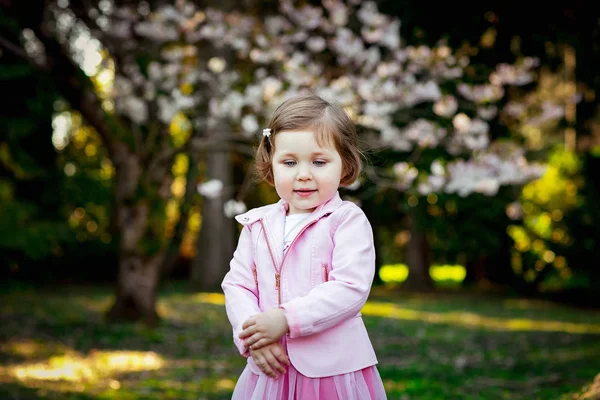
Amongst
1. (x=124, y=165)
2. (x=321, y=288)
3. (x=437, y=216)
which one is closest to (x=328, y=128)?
(x=321, y=288)

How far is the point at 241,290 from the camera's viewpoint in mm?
2441

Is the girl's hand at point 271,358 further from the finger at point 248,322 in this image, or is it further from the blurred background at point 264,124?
the blurred background at point 264,124

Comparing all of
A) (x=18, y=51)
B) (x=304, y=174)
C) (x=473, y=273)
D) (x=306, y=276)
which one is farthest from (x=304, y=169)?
(x=473, y=273)

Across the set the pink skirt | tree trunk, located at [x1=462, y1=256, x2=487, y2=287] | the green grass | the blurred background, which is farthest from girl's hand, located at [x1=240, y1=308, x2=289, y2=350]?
tree trunk, located at [x1=462, y1=256, x2=487, y2=287]

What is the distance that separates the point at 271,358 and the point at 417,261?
14.1 meters

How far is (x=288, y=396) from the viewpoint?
235cm

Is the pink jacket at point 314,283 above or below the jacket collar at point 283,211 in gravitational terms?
below

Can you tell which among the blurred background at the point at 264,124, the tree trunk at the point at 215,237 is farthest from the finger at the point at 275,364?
the tree trunk at the point at 215,237

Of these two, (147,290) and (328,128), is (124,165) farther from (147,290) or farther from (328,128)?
(328,128)

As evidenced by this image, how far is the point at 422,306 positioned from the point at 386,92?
21.9 feet

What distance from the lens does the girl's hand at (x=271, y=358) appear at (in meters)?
2.26

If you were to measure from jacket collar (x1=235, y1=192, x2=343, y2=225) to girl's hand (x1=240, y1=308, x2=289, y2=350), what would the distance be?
0.36 m

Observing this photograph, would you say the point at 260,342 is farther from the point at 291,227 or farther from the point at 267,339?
the point at 291,227

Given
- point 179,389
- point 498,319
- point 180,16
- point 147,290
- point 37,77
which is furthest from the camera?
point 498,319
